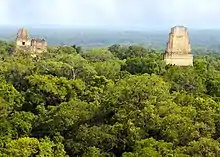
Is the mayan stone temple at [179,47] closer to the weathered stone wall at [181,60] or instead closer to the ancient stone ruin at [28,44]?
the weathered stone wall at [181,60]

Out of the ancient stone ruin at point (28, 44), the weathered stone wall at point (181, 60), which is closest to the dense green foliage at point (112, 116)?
the weathered stone wall at point (181, 60)

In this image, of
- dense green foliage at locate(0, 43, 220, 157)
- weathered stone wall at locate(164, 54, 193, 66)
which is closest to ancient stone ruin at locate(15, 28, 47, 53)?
dense green foliage at locate(0, 43, 220, 157)

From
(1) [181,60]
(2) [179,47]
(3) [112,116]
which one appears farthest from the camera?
(1) [181,60]

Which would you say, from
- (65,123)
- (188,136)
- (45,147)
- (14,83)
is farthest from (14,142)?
(14,83)

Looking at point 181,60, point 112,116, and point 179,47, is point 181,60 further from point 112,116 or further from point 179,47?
point 112,116

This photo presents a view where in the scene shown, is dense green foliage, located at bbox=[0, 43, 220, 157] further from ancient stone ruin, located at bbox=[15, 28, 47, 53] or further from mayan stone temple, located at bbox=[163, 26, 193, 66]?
ancient stone ruin, located at bbox=[15, 28, 47, 53]

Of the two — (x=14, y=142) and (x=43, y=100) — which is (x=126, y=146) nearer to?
(x=14, y=142)

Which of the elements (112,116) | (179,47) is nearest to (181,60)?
(179,47)
